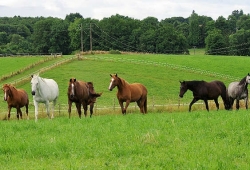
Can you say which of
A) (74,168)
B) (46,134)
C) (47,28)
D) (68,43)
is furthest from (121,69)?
(47,28)

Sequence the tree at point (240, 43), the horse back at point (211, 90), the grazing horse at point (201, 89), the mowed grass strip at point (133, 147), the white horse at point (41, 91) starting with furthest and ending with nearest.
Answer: the tree at point (240, 43)
the horse back at point (211, 90)
the grazing horse at point (201, 89)
the white horse at point (41, 91)
the mowed grass strip at point (133, 147)

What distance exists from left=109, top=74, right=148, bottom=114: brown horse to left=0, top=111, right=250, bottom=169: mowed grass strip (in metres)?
7.23

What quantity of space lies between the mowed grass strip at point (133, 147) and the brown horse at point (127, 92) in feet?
23.7

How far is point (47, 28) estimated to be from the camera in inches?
4648

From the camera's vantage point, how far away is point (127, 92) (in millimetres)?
19438

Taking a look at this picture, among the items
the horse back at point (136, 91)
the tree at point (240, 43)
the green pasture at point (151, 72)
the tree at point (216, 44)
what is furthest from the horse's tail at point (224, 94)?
the tree at point (240, 43)

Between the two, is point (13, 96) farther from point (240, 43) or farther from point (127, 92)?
point (240, 43)

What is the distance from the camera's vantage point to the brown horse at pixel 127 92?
18945 mm

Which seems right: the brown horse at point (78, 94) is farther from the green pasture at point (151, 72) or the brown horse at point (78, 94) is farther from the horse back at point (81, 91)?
the green pasture at point (151, 72)

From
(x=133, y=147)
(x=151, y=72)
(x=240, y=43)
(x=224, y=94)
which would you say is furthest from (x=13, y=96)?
(x=240, y=43)

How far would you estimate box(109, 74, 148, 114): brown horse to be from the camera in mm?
18945

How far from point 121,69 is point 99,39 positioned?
5741 centimetres

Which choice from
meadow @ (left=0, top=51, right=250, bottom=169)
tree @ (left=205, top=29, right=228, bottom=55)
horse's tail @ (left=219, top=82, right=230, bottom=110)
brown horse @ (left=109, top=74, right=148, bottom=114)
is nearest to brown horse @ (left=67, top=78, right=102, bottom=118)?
brown horse @ (left=109, top=74, right=148, bottom=114)

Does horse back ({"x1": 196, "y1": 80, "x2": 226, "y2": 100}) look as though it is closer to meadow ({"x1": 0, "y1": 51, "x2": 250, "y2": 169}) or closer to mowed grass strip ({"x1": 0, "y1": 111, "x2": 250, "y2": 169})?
meadow ({"x1": 0, "y1": 51, "x2": 250, "y2": 169})
